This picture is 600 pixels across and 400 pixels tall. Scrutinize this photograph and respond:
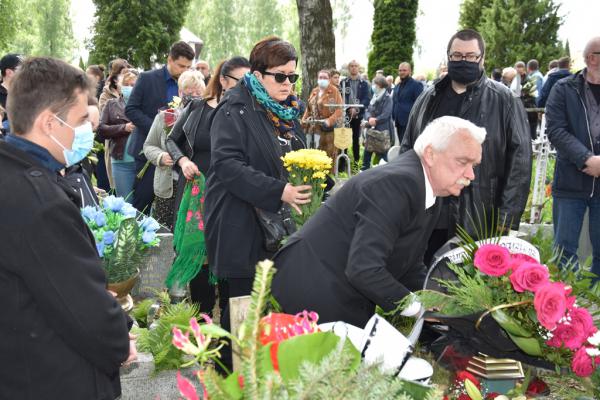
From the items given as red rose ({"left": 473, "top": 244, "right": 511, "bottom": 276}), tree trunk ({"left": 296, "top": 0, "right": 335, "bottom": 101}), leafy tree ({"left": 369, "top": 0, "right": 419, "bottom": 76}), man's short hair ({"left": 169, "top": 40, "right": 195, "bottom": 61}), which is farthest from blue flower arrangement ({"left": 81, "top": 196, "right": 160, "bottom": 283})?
leafy tree ({"left": 369, "top": 0, "right": 419, "bottom": 76})

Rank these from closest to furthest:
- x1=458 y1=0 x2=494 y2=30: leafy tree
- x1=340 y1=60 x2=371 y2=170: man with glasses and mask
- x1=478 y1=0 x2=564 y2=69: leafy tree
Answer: x1=340 y1=60 x2=371 y2=170: man with glasses and mask → x1=478 y1=0 x2=564 y2=69: leafy tree → x1=458 y1=0 x2=494 y2=30: leafy tree

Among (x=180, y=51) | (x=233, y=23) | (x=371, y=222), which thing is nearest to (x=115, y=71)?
(x=180, y=51)

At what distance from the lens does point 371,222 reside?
2432 mm

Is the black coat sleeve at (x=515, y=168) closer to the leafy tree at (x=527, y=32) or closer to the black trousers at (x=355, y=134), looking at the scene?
the black trousers at (x=355, y=134)

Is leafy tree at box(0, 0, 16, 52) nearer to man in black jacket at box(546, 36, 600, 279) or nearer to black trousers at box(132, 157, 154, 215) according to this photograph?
black trousers at box(132, 157, 154, 215)

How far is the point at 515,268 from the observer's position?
2305 mm

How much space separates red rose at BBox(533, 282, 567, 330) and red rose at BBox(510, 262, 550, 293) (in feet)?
0.20

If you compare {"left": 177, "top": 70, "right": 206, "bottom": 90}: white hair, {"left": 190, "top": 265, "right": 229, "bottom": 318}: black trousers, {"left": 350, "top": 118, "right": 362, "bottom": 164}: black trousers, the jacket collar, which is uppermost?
the jacket collar

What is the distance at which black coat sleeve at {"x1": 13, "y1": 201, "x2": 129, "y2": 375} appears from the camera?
1.71 metres

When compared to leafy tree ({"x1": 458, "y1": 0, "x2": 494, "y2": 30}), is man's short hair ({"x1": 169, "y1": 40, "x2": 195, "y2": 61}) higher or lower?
lower

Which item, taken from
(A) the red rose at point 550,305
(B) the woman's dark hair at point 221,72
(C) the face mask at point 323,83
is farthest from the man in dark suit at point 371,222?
(C) the face mask at point 323,83

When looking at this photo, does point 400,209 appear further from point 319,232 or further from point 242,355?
point 242,355

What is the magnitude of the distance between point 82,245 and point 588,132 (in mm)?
4183

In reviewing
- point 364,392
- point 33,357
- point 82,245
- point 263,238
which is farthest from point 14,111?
point 263,238
